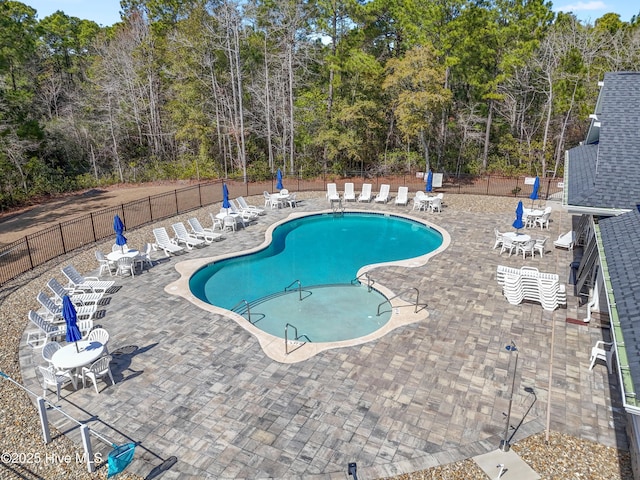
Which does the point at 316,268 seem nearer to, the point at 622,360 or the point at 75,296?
the point at 75,296

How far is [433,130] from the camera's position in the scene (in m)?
31.3

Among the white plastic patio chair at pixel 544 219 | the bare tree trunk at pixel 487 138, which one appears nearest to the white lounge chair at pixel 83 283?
the white plastic patio chair at pixel 544 219

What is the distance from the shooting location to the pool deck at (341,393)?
24.5 feet

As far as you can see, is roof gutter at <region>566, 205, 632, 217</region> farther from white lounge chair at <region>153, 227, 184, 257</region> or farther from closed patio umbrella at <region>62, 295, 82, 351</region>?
white lounge chair at <region>153, 227, 184, 257</region>

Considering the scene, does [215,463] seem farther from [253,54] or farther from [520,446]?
[253,54]

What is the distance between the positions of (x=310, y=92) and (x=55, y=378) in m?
28.4

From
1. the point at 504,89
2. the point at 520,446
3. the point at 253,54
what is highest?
the point at 253,54

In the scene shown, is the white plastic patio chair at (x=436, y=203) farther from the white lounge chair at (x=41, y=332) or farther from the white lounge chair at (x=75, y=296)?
the white lounge chair at (x=41, y=332)

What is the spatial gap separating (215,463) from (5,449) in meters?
3.75

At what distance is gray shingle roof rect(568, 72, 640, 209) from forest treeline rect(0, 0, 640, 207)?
43.4ft

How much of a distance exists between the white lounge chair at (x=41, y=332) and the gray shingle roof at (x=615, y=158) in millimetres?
13450

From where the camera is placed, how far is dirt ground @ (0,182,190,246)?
20516 mm

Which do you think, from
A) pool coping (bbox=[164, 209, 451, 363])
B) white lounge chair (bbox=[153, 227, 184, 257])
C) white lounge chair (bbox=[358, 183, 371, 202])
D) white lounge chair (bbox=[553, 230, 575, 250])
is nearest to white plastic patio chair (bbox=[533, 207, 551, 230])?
white lounge chair (bbox=[553, 230, 575, 250])

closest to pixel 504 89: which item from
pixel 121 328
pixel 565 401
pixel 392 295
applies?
pixel 392 295
